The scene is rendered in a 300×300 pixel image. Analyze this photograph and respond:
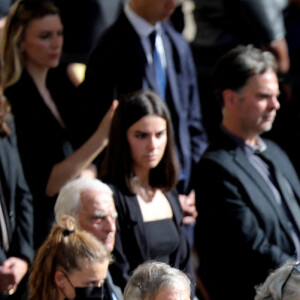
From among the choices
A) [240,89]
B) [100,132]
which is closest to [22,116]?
[100,132]

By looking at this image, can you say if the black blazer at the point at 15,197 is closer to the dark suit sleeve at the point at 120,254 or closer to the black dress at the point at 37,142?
the black dress at the point at 37,142

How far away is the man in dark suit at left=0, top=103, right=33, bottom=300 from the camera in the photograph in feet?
18.3

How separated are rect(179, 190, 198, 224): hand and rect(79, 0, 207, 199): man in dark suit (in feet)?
0.57

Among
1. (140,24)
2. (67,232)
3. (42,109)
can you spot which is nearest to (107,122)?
(42,109)

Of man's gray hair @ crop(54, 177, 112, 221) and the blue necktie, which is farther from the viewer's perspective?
the blue necktie

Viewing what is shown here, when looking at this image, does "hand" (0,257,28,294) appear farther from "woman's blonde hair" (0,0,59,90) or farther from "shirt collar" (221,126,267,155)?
"shirt collar" (221,126,267,155)

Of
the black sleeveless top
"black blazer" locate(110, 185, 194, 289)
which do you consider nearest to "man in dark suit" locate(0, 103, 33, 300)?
"black blazer" locate(110, 185, 194, 289)

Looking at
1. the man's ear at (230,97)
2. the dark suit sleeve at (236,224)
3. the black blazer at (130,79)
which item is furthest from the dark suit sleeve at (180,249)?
the man's ear at (230,97)

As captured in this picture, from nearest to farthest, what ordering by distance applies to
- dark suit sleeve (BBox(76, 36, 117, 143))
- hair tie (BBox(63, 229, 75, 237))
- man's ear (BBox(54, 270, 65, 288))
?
man's ear (BBox(54, 270, 65, 288)) → hair tie (BBox(63, 229, 75, 237)) → dark suit sleeve (BBox(76, 36, 117, 143))

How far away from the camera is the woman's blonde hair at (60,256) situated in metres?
4.73

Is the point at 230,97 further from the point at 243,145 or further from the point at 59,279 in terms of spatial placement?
the point at 59,279

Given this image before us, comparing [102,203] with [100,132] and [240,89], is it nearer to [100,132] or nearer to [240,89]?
[100,132]

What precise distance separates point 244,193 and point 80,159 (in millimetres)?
919

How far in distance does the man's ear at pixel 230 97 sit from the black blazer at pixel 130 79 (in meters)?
0.30
